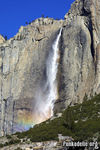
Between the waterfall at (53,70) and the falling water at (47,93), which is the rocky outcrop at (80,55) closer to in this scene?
the waterfall at (53,70)

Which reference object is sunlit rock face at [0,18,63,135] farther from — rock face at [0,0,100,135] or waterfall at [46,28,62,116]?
waterfall at [46,28,62,116]

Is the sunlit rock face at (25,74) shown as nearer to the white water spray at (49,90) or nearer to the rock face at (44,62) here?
the rock face at (44,62)

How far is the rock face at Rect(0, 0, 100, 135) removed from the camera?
2598 inches

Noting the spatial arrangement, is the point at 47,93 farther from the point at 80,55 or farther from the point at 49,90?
the point at 80,55

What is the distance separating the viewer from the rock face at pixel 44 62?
6600 centimetres

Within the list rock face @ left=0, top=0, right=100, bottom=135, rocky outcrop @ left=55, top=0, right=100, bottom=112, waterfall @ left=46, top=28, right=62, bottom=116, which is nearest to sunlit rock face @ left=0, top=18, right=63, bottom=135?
rock face @ left=0, top=0, right=100, bottom=135

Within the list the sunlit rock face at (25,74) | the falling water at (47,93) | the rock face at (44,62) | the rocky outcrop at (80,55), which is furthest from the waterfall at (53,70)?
the rocky outcrop at (80,55)

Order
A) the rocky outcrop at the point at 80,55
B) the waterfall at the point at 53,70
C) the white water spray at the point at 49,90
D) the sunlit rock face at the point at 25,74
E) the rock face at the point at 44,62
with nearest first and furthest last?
the rocky outcrop at the point at 80,55 → the rock face at the point at 44,62 → the white water spray at the point at 49,90 → the waterfall at the point at 53,70 → the sunlit rock face at the point at 25,74

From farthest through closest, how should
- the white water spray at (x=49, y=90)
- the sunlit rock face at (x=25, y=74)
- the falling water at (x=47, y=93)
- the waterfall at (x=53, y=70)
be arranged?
the sunlit rock face at (x=25, y=74) → the falling water at (x=47, y=93) → the waterfall at (x=53, y=70) → the white water spray at (x=49, y=90)

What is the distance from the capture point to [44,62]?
239 ft

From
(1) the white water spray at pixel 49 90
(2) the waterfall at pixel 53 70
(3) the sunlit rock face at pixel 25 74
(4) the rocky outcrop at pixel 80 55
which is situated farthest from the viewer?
(3) the sunlit rock face at pixel 25 74

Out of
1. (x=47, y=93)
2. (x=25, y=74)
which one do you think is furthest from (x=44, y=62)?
(x=47, y=93)

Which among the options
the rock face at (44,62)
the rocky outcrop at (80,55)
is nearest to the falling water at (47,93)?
the rock face at (44,62)

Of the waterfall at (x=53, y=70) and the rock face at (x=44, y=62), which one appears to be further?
the waterfall at (x=53, y=70)
